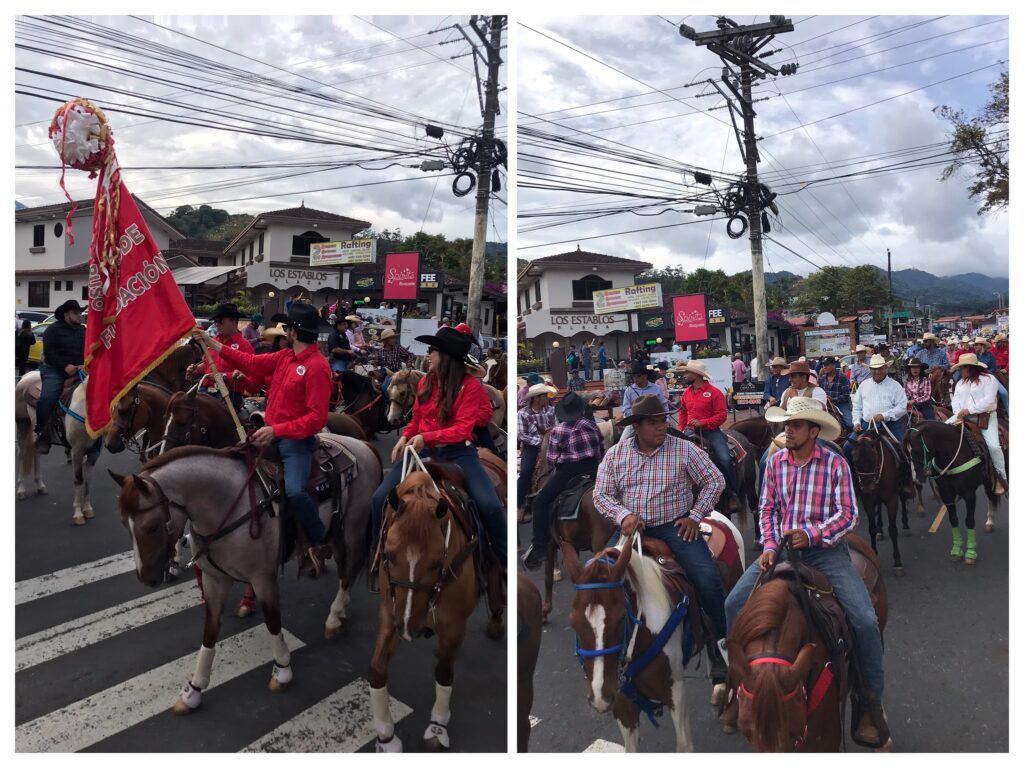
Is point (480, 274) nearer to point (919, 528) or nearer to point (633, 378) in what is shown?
point (633, 378)

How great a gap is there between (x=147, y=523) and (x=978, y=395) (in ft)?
21.5

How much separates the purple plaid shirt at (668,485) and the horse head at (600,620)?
2.11 ft

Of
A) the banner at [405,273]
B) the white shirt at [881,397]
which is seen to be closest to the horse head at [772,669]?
the white shirt at [881,397]

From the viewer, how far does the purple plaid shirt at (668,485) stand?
3.12 metres

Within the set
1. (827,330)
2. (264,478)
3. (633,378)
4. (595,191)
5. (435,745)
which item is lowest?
(435,745)

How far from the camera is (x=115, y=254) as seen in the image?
3.07 m

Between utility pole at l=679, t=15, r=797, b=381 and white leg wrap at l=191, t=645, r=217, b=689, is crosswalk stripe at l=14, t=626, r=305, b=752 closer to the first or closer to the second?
white leg wrap at l=191, t=645, r=217, b=689

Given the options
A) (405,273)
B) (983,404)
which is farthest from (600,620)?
(405,273)

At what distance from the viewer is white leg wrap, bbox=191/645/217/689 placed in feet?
9.95

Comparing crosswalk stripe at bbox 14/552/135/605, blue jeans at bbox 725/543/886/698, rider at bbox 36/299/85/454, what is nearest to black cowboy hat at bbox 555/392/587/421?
blue jeans at bbox 725/543/886/698

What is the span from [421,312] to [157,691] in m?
8.10

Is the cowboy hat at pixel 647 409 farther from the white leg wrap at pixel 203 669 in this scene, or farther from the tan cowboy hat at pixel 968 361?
the tan cowboy hat at pixel 968 361

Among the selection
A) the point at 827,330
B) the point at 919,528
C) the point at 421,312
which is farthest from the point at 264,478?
the point at 421,312
